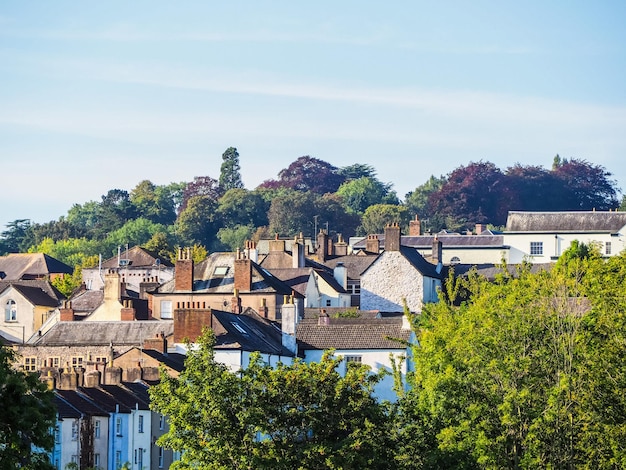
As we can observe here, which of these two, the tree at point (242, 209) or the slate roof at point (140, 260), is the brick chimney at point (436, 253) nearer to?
the slate roof at point (140, 260)

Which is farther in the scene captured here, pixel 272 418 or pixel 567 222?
pixel 567 222

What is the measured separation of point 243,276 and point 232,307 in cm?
630

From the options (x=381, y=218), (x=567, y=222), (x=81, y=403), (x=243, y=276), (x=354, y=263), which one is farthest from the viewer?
(x=381, y=218)

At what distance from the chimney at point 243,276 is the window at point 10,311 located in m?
17.5

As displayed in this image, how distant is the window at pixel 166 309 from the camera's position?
93250mm

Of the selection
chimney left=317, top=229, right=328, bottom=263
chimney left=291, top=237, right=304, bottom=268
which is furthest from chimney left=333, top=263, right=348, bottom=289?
chimney left=317, top=229, right=328, bottom=263

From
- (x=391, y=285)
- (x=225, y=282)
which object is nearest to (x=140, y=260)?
(x=391, y=285)

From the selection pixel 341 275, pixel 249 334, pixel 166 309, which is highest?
pixel 341 275

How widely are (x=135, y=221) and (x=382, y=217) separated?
3023cm

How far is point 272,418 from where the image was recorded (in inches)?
1871

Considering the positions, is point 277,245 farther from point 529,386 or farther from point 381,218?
point 529,386

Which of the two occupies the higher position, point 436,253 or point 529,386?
point 436,253

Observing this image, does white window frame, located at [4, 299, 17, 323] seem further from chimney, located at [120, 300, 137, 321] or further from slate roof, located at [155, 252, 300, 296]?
chimney, located at [120, 300, 137, 321]

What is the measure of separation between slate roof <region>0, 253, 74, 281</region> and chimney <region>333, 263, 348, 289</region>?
3237 centimetres
